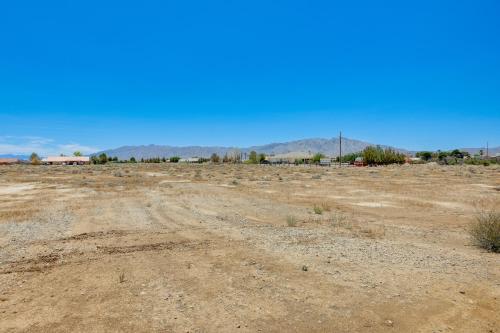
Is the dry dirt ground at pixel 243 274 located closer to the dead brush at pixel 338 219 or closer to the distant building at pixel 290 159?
the dead brush at pixel 338 219

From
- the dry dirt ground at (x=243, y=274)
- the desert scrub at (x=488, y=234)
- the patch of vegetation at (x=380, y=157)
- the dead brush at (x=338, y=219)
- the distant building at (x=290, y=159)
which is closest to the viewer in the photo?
the dry dirt ground at (x=243, y=274)

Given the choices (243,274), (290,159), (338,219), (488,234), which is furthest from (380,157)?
(243,274)

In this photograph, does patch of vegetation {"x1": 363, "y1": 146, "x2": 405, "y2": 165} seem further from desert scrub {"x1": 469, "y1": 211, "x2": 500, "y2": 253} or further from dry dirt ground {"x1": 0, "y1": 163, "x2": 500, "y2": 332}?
desert scrub {"x1": 469, "y1": 211, "x2": 500, "y2": 253}

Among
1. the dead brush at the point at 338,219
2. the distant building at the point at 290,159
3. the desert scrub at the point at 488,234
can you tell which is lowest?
the dead brush at the point at 338,219

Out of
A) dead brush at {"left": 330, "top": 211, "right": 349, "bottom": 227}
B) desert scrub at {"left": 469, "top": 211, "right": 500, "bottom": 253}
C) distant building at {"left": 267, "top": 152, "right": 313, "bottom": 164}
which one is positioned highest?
distant building at {"left": 267, "top": 152, "right": 313, "bottom": 164}

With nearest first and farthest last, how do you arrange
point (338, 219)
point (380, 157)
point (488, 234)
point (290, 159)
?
point (488, 234), point (338, 219), point (380, 157), point (290, 159)

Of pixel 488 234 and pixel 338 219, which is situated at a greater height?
pixel 488 234

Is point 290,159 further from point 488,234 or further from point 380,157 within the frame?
point 488,234

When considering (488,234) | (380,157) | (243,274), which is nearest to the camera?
(243,274)

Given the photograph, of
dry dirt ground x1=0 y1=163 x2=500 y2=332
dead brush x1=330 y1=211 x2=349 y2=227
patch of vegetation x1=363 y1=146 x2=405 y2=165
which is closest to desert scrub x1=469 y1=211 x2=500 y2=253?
dry dirt ground x1=0 y1=163 x2=500 y2=332

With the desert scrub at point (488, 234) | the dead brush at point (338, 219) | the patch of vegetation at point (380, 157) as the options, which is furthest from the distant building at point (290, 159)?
the desert scrub at point (488, 234)

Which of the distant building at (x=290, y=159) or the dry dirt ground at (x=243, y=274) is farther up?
the distant building at (x=290, y=159)

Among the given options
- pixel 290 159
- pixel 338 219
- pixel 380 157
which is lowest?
pixel 338 219

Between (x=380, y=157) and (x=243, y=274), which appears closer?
(x=243, y=274)
